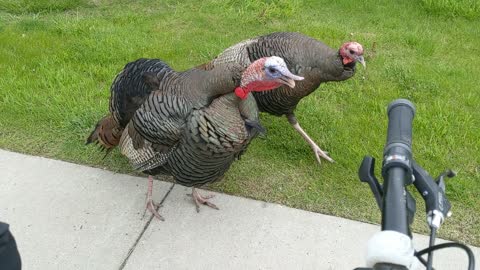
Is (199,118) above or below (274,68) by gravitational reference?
below

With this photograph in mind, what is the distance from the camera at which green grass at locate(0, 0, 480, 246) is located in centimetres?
347

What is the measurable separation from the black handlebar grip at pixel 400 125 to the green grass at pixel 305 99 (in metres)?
2.04

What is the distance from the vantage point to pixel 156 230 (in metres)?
3.02

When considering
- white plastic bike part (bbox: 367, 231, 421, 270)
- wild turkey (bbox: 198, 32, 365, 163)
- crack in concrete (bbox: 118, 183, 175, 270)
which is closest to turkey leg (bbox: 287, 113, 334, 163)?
wild turkey (bbox: 198, 32, 365, 163)

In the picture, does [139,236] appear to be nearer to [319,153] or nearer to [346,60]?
[319,153]

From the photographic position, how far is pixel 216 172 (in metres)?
2.83

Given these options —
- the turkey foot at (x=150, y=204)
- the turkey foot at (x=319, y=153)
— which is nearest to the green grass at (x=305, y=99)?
the turkey foot at (x=319, y=153)

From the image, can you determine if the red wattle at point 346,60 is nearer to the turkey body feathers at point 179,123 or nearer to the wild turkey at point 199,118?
the wild turkey at point 199,118

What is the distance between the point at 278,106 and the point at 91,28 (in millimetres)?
2762

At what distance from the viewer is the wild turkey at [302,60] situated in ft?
10.8

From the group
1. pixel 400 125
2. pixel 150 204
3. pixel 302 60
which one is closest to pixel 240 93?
pixel 302 60

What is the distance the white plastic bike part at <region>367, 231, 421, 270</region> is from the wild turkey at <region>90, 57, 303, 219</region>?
1.59 m

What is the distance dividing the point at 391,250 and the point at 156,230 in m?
2.30

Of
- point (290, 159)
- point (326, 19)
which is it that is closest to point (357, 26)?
point (326, 19)
